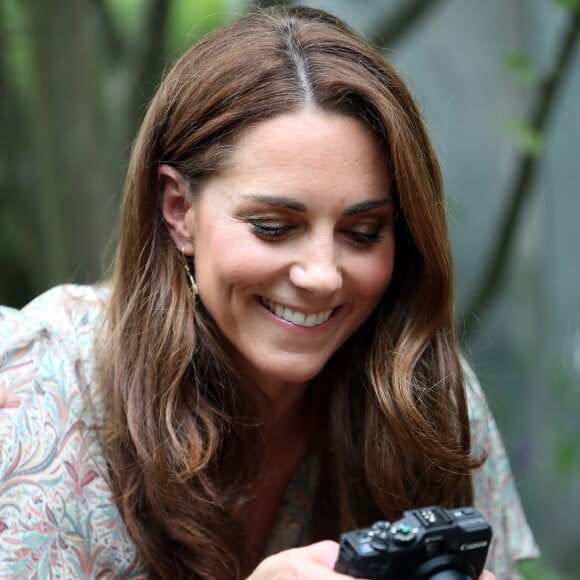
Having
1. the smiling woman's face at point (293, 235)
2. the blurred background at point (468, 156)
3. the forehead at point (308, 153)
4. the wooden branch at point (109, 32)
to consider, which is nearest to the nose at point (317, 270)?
the smiling woman's face at point (293, 235)

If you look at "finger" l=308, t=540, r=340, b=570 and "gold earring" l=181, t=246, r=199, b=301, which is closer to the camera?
"finger" l=308, t=540, r=340, b=570

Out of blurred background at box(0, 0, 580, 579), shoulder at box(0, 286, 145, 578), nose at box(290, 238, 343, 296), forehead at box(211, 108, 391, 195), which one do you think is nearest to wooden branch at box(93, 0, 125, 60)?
blurred background at box(0, 0, 580, 579)

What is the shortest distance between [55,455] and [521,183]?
2.22 metres

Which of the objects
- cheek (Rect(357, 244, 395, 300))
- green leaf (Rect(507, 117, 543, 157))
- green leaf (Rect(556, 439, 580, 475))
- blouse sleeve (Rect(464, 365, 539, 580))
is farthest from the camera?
green leaf (Rect(556, 439, 580, 475))

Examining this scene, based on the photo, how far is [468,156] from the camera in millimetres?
4602

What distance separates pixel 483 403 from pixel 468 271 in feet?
6.82

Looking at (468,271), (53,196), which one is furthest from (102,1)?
(468,271)

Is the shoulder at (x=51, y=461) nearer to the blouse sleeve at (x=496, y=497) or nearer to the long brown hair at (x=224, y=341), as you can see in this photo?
the long brown hair at (x=224, y=341)

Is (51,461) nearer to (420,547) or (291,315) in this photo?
(291,315)

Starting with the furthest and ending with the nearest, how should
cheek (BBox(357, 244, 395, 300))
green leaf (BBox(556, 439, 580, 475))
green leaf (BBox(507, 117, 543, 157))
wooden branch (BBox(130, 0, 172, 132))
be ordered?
1. green leaf (BBox(556, 439, 580, 475))
2. wooden branch (BBox(130, 0, 172, 132))
3. green leaf (BBox(507, 117, 543, 157))
4. cheek (BBox(357, 244, 395, 300))

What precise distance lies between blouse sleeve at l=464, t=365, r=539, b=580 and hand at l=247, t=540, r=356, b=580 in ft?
2.67

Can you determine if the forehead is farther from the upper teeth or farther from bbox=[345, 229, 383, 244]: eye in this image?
the upper teeth

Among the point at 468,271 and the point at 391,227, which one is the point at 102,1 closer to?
the point at 468,271

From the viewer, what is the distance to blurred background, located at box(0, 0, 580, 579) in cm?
344
